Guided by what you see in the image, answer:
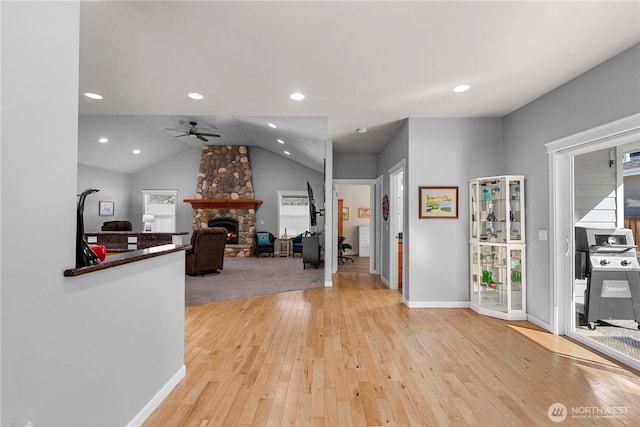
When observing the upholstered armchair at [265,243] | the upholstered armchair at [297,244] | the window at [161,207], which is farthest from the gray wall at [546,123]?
the window at [161,207]

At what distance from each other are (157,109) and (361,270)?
5.03 metres

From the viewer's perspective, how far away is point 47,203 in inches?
45.5

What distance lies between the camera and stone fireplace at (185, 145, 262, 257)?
33.0ft

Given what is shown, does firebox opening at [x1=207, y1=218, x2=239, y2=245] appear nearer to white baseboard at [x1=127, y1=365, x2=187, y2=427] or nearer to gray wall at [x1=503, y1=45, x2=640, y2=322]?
white baseboard at [x1=127, y1=365, x2=187, y2=427]

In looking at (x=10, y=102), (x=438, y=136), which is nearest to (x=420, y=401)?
(x=10, y=102)

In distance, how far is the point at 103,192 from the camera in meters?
9.55

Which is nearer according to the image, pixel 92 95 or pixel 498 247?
pixel 92 95

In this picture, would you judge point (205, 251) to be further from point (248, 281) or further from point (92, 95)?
point (92, 95)

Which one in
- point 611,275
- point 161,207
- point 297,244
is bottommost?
point 297,244

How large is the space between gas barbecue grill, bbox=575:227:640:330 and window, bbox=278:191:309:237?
7792 mm

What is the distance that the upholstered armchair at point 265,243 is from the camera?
9609 millimetres

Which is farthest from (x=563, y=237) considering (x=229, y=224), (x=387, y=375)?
(x=229, y=224)

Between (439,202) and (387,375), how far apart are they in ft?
8.06

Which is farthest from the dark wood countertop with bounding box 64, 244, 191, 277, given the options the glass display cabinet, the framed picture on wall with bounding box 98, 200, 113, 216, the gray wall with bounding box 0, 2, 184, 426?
the framed picture on wall with bounding box 98, 200, 113, 216
